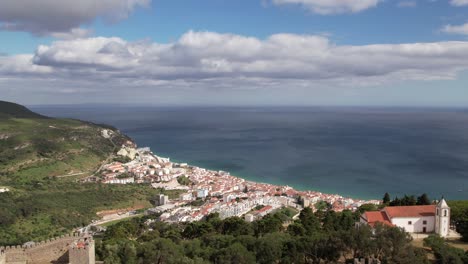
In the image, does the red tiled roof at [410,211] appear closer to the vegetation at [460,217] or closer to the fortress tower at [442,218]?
the fortress tower at [442,218]

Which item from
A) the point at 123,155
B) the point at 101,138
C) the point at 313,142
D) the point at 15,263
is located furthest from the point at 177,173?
the point at 15,263

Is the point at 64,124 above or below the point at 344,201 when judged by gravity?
above

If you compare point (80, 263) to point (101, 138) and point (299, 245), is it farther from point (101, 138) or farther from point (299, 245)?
point (101, 138)

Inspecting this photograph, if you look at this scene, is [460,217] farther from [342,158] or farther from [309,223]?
[342,158]

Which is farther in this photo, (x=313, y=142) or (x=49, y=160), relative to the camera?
(x=313, y=142)

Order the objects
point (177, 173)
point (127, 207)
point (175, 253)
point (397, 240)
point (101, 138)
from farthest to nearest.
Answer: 1. point (101, 138)
2. point (177, 173)
3. point (127, 207)
4. point (175, 253)
5. point (397, 240)

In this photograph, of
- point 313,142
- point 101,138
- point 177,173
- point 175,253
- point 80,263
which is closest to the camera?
point 80,263

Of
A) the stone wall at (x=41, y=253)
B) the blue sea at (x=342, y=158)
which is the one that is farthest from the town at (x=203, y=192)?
the stone wall at (x=41, y=253)
